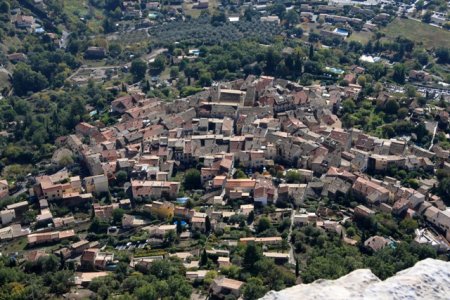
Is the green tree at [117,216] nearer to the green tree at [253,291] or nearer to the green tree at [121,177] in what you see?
the green tree at [121,177]

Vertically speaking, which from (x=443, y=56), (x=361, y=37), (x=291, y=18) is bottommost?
(x=443, y=56)

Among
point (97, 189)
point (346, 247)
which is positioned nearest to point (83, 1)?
point (97, 189)

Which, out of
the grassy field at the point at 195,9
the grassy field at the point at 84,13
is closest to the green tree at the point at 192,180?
the grassy field at the point at 84,13

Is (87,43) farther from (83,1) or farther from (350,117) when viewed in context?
(350,117)

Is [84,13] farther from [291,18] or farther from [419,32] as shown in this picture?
[419,32]

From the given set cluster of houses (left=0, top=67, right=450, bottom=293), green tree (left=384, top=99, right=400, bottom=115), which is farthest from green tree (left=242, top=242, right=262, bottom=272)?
green tree (left=384, top=99, right=400, bottom=115)

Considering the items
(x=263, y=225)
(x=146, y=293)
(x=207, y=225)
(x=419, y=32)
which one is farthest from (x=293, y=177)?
(x=419, y=32)
